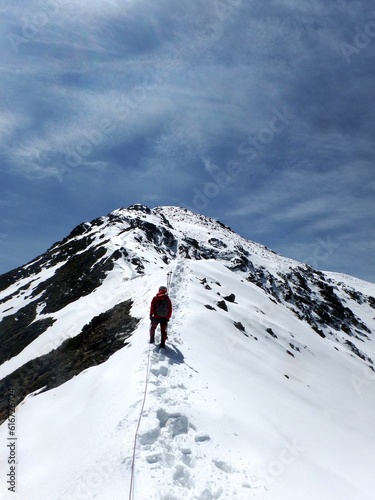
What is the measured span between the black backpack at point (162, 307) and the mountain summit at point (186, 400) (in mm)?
1227

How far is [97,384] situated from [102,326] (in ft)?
31.1

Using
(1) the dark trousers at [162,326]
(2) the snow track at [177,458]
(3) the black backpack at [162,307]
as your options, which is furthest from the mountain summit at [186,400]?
(3) the black backpack at [162,307]

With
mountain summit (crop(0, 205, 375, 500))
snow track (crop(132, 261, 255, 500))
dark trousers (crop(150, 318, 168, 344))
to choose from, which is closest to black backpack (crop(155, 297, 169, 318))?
dark trousers (crop(150, 318, 168, 344))

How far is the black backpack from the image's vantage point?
1292 centimetres

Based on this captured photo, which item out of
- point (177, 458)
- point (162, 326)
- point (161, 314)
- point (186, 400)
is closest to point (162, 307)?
point (161, 314)

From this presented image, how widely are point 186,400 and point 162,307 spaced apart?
14.4 feet

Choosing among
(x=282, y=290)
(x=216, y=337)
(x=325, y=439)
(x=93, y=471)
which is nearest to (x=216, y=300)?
(x=216, y=337)

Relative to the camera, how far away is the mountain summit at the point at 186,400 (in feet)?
22.3

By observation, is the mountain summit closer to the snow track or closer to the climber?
the snow track

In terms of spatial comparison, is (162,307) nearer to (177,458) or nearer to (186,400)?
(186,400)

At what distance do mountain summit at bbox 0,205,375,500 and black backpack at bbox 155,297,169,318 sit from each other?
4.03 feet

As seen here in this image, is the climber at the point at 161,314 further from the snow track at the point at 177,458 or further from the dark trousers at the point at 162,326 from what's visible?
the snow track at the point at 177,458

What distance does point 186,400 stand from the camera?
356 inches

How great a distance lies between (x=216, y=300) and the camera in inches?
923
